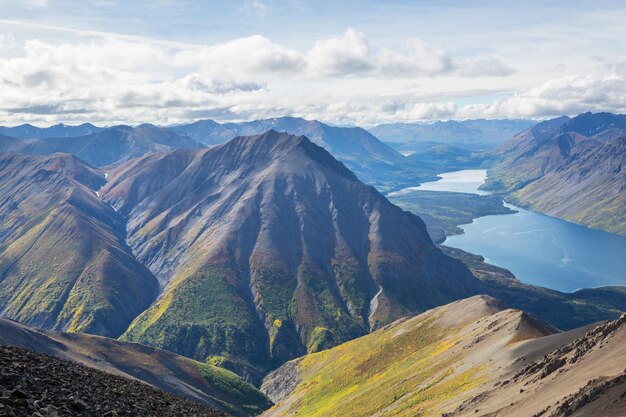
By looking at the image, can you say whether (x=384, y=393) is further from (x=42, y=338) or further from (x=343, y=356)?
(x=42, y=338)

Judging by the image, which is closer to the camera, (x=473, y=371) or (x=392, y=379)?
(x=473, y=371)

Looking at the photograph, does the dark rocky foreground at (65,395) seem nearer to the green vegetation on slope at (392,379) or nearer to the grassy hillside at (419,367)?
the grassy hillside at (419,367)

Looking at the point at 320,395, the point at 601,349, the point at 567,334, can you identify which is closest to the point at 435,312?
the point at 320,395

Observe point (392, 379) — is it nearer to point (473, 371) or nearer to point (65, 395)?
point (473, 371)

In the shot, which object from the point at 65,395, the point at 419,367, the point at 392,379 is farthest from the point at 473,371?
the point at 65,395

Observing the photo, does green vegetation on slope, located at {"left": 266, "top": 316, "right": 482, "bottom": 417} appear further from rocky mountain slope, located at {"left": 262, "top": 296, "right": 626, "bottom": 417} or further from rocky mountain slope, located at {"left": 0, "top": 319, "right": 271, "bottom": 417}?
rocky mountain slope, located at {"left": 0, "top": 319, "right": 271, "bottom": 417}

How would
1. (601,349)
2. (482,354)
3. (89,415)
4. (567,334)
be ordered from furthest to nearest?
(482,354)
(567,334)
(601,349)
(89,415)

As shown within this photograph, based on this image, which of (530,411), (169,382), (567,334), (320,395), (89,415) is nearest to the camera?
(89,415)
